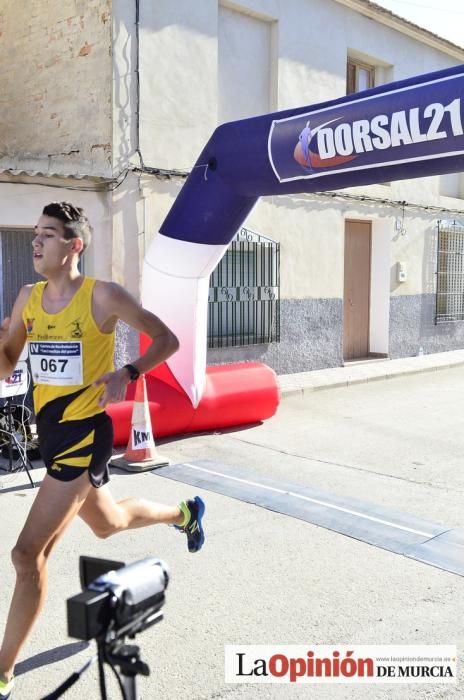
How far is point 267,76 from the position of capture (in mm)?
11336

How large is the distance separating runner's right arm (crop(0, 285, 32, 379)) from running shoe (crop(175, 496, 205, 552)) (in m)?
1.19

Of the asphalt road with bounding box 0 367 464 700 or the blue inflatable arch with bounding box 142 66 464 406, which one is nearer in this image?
the asphalt road with bounding box 0 367 464 700

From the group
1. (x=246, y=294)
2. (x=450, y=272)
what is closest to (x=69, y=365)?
(x=246, y=294)

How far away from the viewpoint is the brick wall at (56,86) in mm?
9242

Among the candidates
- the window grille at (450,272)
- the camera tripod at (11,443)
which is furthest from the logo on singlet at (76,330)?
the window grille at (450,272)

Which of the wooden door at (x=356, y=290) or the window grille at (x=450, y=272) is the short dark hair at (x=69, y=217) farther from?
the window grille at (x=450, y=272)

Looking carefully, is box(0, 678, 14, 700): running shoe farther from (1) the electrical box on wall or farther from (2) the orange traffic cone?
(1) the electrical box on wall

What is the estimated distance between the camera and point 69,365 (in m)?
3.08

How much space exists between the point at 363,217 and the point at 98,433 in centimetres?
1088

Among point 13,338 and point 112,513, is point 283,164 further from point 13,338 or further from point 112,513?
point 112,513

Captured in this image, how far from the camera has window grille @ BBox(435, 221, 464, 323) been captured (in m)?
15.1

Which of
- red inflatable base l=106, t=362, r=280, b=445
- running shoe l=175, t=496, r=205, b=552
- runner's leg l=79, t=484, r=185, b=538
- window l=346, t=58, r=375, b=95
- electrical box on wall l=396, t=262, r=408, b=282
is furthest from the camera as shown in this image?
electrical box on wall l=396, t=262, r=408, b=282

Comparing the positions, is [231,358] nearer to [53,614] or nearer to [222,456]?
[222,456]


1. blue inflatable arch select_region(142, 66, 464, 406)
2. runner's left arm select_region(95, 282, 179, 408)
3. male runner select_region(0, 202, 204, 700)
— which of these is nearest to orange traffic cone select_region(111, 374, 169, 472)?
blue inflatable arch select_region(142, 66, 464, 406)
